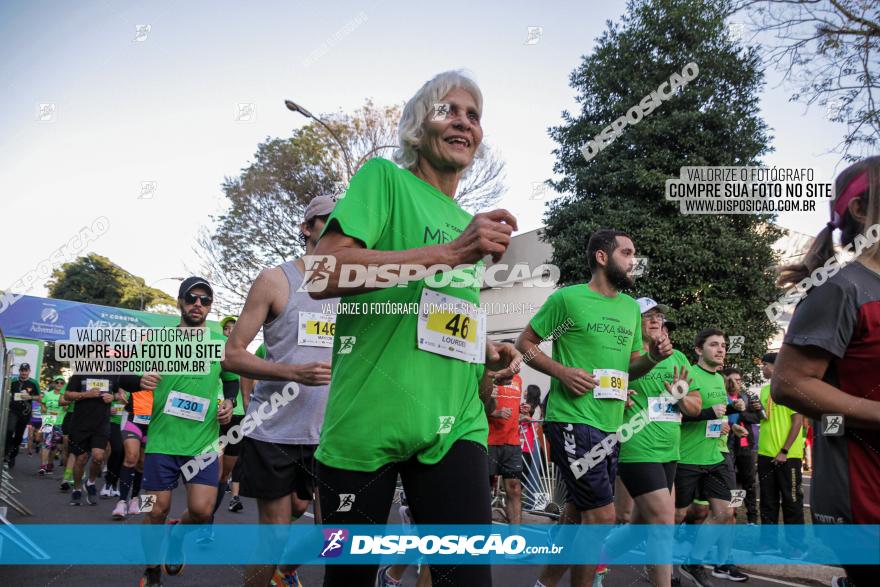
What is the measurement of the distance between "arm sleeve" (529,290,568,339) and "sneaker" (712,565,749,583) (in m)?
3.55

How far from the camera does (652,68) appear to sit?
18.1 meters

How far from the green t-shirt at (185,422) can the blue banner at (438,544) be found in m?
0.60

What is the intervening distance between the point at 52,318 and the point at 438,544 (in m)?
25.1

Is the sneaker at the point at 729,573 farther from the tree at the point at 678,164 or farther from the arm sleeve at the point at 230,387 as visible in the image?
the tree at the point at 678,164

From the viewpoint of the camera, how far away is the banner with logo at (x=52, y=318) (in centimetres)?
2327

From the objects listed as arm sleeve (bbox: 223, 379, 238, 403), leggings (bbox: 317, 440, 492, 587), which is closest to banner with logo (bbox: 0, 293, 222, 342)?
arm sleeve (bbox: 223, 379, 238, 403)

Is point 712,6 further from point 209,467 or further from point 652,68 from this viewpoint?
point 209,467

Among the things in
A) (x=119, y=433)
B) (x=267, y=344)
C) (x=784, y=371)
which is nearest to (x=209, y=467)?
(x=267, y=344)

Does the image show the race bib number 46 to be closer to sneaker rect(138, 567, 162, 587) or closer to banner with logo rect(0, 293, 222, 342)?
sneaker rect(138, 567, 162, 587)

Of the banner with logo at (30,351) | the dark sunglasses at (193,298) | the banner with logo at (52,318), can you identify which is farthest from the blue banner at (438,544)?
the banner with logo at (30,351)

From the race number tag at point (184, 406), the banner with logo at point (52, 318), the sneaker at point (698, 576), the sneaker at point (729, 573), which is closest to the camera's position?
the race number tag at point (184, 406)

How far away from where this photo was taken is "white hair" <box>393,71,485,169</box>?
2.52 m

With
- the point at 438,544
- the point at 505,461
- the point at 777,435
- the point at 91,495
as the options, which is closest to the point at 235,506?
the point at 91,495

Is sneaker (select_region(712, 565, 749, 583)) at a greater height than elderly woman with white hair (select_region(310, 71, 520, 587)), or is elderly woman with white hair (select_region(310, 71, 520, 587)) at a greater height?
elderly woman with white hair (select_region(310, 71, 520, 587))
